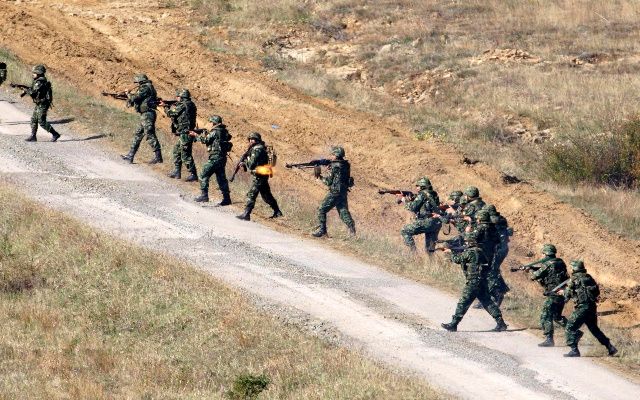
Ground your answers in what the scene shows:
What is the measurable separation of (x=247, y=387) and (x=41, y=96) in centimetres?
1269

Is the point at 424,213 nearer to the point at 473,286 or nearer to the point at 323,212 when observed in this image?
the point at 323,212

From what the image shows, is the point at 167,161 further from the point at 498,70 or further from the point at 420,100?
the point at 498,70

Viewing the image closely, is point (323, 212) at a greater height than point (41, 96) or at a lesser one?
lesser

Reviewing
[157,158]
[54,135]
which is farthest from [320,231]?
[54,135]

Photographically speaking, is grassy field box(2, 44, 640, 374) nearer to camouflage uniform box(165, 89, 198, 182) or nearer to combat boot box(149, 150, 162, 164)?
combat boot box(149, 150, 162, 164)

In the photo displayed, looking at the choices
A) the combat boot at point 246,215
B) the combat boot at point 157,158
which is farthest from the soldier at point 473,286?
the combat boot at point 157,158

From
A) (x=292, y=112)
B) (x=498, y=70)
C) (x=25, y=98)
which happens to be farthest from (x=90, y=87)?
(x=498, y=70)

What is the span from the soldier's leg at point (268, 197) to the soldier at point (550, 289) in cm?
607

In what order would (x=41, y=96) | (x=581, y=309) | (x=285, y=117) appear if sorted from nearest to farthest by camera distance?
(x=581, y=309), (x=41, y=96), (x=285, y=117)

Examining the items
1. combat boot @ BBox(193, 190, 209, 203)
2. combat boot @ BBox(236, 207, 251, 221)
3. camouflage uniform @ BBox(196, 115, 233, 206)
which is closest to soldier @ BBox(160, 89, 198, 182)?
camouflage uniform @ BBox(196, 115, 233, 206)

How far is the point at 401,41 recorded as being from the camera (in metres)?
35.9

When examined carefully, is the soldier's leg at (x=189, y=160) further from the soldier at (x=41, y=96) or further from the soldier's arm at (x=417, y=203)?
the soldier's arm at (x=417, y=203)

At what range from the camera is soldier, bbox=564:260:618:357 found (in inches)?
634

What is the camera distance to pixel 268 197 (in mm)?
21672
